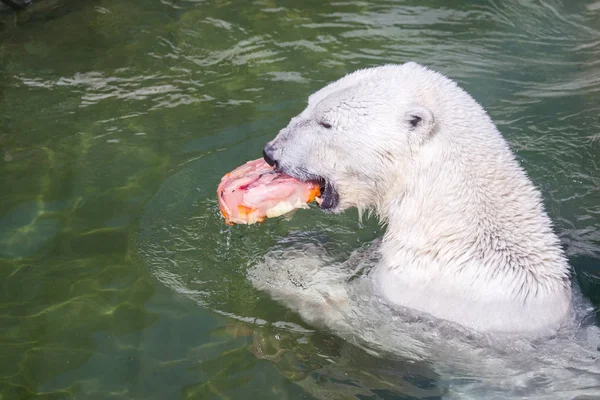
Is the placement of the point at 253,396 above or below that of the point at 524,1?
below

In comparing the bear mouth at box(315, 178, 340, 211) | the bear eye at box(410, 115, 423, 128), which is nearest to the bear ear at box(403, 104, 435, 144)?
the bear eye at box(410, 115, 423, 128)

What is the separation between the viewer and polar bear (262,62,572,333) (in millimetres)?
4316

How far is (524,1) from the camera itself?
31.0 ft

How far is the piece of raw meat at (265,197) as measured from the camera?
15.6 ft

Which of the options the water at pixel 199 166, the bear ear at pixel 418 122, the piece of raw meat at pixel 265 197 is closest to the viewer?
the bear ear at pixel 418 122

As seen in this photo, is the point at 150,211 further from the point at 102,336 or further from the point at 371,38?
the point at 371,38

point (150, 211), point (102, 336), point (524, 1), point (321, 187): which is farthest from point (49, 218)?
point (524, 1)

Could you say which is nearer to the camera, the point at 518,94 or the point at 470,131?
the point at 470,131

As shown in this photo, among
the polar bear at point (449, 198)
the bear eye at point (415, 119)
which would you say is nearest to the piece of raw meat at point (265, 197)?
the polar bear at point (449, 198)

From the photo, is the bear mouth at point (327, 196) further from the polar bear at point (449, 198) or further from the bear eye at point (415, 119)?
the bear eye at point (415, 119)

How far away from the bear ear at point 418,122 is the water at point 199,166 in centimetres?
140

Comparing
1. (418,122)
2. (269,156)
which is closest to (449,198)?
(418,122)

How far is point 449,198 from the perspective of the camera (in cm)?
436

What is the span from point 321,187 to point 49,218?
232cm
